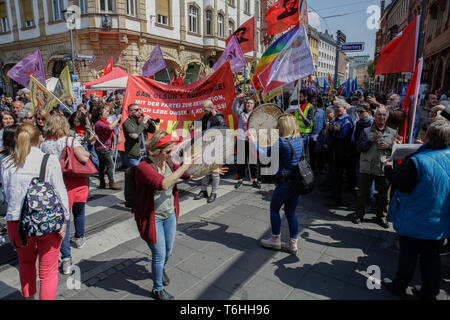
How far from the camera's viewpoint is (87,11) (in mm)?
17766

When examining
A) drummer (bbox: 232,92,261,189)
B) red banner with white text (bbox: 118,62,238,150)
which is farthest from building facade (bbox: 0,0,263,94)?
red banner with white text (bbox: 118,62,238,150)

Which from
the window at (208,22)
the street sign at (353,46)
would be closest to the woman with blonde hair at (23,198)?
the street sign at (353,46)

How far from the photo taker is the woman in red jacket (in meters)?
2.56

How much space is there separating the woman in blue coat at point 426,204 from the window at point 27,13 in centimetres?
2578

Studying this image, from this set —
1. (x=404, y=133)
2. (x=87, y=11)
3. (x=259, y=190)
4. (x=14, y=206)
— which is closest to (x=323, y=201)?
(x=259, y=190)

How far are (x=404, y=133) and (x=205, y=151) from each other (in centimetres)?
292

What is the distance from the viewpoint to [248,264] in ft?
11.6

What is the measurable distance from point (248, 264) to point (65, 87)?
592 cm

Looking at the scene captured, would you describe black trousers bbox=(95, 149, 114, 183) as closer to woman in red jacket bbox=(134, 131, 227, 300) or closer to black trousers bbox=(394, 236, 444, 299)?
woman in red jacket bbox=(134, 131, 227, 300)

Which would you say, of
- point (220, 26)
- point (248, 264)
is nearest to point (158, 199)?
point (248, 264)

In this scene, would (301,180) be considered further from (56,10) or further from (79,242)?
(56,10)

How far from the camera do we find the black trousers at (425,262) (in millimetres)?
2684
